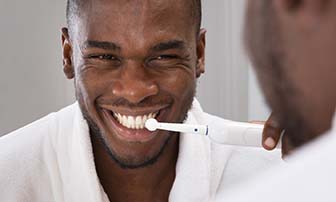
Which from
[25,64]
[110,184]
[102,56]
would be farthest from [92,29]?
[25,64]

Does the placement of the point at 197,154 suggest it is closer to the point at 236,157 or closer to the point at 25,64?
the point at 236,157

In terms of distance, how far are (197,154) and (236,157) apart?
102mm

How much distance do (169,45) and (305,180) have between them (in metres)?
0.75

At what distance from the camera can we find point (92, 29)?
1.03 metres

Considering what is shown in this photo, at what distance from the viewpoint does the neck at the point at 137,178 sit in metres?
1.14

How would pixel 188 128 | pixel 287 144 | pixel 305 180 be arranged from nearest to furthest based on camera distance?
pixel 305 180, pixel 287 144, pixel 188 128

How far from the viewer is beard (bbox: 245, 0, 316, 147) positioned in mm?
339

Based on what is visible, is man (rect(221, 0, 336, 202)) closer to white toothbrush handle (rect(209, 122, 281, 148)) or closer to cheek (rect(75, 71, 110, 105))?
white toothbrush handle (rect(209, 122, 281, 148))

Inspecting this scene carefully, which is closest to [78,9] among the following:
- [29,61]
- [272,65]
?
[29,61]

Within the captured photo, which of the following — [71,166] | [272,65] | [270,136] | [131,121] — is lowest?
[71,166]

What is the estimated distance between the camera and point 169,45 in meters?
1.04

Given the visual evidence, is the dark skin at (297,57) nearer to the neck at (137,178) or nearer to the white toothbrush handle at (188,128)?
the white toothbrush handle at (188,128)

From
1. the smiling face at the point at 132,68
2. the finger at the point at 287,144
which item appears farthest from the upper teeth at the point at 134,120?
the finger at the point at 287,144

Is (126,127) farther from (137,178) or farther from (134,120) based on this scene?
(137,178)
